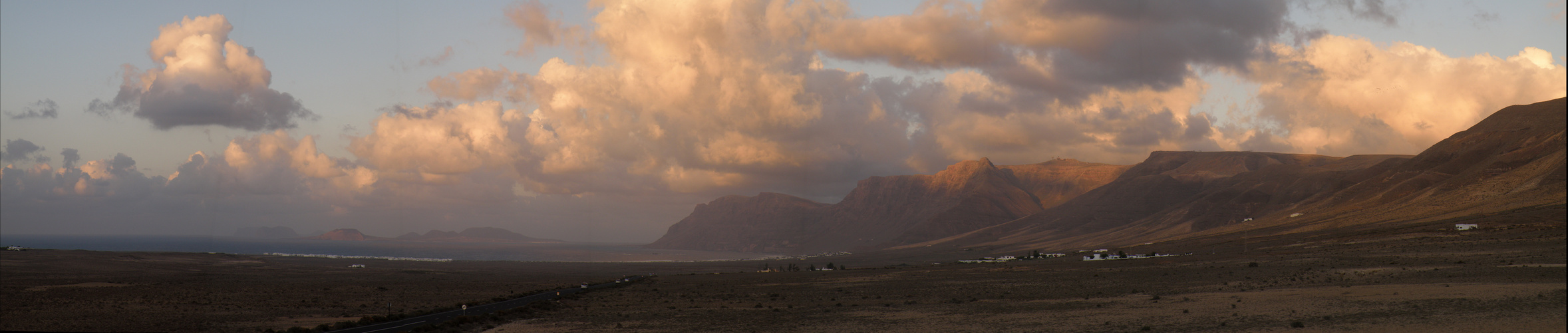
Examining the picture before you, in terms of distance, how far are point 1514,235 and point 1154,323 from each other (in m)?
60.7

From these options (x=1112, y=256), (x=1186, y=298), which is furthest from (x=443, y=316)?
(x=1112, y=256)

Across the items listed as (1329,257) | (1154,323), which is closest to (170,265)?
(1154,323)

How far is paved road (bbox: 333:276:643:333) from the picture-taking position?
45.2 metres

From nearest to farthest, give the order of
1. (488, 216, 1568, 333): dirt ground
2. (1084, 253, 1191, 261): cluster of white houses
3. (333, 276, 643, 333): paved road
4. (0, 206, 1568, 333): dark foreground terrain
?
(488, 216, 1568, 333): dirt ground < (0, 206, 1568, 333): dark foreground terrain < (333, 276, 643, 333): paved road < (1084, 253, 1191, 261): cluster of white houses

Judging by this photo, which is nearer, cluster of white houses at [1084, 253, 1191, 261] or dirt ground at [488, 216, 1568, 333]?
dirt ground at [488, 216, 1568, 333]

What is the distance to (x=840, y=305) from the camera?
188 feet

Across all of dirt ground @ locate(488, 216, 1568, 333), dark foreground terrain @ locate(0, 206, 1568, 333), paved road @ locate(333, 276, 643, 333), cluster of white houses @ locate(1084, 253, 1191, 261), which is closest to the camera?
dirt ground @ locate(488, 216, 1568, 333)

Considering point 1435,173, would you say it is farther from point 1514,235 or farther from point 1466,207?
point 1514,235

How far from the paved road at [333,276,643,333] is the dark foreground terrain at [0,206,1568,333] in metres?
3.03

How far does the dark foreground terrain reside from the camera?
38312 millimetres

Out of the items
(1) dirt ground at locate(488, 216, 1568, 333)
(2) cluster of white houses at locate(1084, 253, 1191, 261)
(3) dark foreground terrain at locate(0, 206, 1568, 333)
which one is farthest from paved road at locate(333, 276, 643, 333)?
(2) cluster of white houses at locate(1084, 253, 1191, 261)

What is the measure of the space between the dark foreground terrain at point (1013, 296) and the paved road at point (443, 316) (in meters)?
3.03

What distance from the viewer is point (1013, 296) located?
58531 mm

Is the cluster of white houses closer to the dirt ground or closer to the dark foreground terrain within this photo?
the dark foreground terrain
